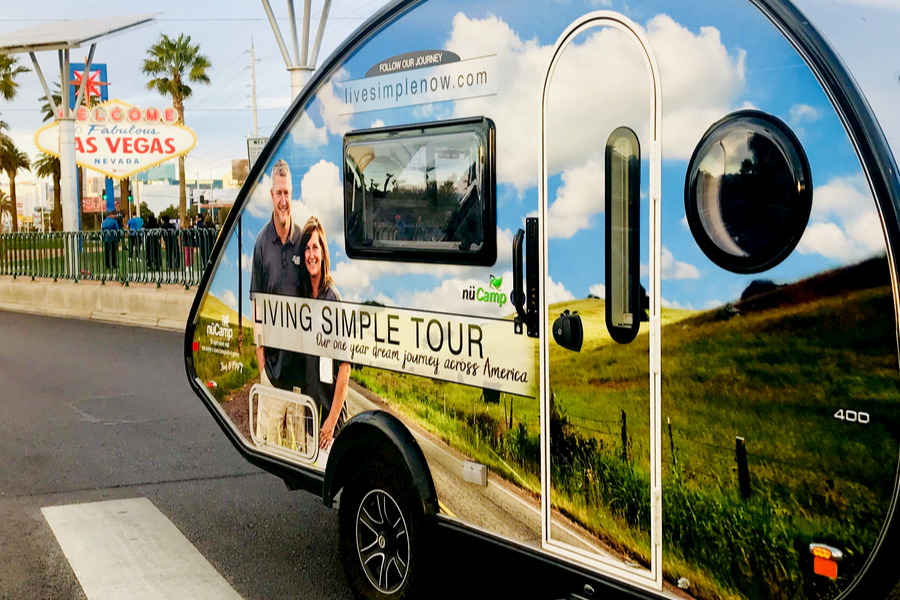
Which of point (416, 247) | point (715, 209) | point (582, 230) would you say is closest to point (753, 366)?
point (715, 209)

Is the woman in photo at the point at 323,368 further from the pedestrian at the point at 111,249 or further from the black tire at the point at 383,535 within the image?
the pedestrian at the point at 111,249

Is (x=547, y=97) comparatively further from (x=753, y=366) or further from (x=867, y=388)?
(x=867, y=388)

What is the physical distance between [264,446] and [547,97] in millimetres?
2839

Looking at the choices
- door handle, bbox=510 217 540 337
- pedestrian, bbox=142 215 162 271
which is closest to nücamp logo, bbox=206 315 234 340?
door handle, bbox=510 217 540 337

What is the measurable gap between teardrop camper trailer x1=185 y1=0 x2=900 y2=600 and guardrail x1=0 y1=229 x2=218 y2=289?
1148 cm

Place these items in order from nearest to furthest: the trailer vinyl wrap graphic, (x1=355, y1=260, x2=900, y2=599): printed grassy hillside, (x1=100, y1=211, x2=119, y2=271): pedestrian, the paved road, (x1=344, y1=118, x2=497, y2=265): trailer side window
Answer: (x1=355, y1=260, x2=900, y2=599): printed grassy hillside → the trailer vinyl wrap graphic → (x1=344, y1=118, x2=497, y2=265): trailer side window → the paved road → (x1=100, y1=211, x2=119, y2=271): pedestrian

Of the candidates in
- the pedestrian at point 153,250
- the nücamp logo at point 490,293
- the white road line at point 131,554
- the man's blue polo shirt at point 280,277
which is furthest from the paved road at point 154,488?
the pedestrian at point 153,250

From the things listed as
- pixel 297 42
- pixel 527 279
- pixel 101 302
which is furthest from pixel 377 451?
pixel 101 302

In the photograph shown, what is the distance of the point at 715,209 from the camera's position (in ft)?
9.82

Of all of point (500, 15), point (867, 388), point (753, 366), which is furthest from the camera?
point (500, 15)

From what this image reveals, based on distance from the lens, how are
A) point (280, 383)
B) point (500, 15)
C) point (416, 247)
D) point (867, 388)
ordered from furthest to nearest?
point (280, 383) < point (416, 247) < point (500, 15) < point (867, 388)

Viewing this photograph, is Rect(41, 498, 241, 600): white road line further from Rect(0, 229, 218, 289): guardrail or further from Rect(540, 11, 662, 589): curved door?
Rect(0, 229, 218, 289): guardrail

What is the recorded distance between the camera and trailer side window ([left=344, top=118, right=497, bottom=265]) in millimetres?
3871

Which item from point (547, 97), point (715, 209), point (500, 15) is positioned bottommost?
point (715, 209)
